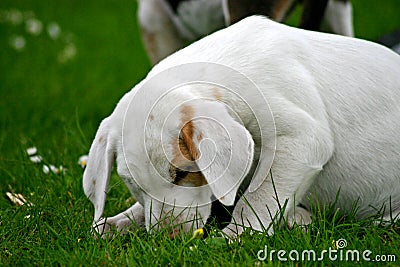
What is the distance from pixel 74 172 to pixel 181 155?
4.58 feet

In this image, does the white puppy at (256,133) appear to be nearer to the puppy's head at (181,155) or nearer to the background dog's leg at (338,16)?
the puppy's head at (181,155)

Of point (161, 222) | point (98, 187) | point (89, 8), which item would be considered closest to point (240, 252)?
point (161, 222)

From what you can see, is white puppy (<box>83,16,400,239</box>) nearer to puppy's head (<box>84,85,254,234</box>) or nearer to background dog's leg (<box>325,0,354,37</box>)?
puppy's head (<box>84,85,254,234</box>)

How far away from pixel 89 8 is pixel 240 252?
1095 cm

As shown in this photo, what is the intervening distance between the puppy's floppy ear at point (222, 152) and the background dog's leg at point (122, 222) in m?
0.56

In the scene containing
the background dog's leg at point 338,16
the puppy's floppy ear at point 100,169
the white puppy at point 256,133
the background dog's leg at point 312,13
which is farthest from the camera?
the background dog's leg at point 338,16

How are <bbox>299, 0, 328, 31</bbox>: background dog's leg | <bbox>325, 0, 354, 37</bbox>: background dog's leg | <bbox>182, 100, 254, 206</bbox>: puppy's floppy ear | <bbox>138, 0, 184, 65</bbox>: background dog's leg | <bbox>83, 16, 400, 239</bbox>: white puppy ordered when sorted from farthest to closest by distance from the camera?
<bbox>138, 0, 184, 65</bbox>: background dog's leg → <bbox>325, 0, 354, 37</bbox>: background dog's leg → <bbox>299, 0, 328, 31</bbox>: background dog's leg → <bbox>83, 16, 400, 239</bbox>: white puppy → <bbox>182, 100, 254, 206</bbox>: puppy's floppy ear

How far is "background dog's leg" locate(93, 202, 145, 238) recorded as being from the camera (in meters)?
3.04

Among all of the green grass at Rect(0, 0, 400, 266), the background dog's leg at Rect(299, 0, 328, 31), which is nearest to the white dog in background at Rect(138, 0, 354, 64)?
the background dog's leg at Rect(299, 0, 328, 31)

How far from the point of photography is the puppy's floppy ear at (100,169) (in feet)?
9.59

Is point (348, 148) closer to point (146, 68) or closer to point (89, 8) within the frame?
point (146, 68)

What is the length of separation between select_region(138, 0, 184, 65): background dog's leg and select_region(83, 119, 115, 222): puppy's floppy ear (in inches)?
109

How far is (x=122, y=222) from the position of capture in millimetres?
3188

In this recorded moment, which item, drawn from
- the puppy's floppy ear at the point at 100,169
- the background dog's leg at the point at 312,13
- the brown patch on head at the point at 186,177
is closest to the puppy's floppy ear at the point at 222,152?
the brown patch on head at the point at 186,177
